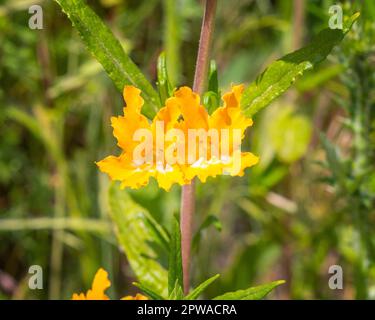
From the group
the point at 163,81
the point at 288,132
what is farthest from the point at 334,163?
the point at 163,81

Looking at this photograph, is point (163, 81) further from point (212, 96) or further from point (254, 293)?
point (254, 293)

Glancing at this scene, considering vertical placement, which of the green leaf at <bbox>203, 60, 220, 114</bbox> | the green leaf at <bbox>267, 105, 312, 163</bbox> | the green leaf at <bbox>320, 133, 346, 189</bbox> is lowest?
Answer: the green leaf at <bbox>203, 60, 220, 114</bbox>

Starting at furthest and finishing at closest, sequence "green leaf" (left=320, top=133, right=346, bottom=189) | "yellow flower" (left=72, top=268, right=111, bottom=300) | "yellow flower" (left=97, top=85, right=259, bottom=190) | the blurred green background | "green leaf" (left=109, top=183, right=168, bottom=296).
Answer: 1. the blurred green background
2. "green leaf" (left=320, top=133, right=346, bottom=189)
3. "green leaf" (left=109, top=183, right=168, bottom=296)
4. "yellow flower" (left=72, top=268, right=111, bottom=300)
5. "yellow flower" (left=97, top=85, right=259, bottom=190)

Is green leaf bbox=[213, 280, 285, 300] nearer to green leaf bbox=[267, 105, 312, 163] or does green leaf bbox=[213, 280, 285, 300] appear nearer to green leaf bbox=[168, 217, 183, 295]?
green leaf bbox=[168, 217, 183, 295]

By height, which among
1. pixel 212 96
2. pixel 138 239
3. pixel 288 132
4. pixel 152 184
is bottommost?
pixel 138 239

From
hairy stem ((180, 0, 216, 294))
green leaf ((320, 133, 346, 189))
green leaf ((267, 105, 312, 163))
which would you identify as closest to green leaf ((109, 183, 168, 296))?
hairy stem ((180, 0, 216, 294))

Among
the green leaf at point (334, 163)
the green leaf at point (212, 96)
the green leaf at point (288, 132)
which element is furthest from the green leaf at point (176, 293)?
the green leaf at point (288, 132)
